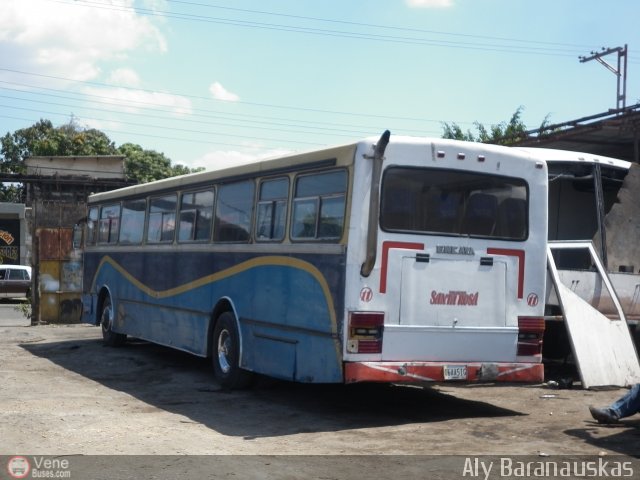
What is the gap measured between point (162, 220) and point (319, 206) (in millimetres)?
5574

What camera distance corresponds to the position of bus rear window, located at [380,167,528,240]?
32.7 feet

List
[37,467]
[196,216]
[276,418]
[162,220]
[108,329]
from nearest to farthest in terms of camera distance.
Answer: [37,467], [276,418], [196,216], [162,220], [108,329]

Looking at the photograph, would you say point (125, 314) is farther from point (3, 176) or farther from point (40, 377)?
point (3, 176)

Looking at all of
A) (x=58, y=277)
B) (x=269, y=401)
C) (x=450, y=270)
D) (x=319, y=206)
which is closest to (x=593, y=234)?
(x=450, y=270)

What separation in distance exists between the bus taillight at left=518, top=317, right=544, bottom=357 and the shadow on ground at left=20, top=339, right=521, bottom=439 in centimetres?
77

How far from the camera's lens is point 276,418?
1027 centimetres

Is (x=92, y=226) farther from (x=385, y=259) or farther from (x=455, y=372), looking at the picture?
(x=455, y=372)

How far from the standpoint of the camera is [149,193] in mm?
15922

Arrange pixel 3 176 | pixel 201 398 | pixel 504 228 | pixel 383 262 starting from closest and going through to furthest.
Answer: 1. pixel 383 262
2. pixel 504 228
3. pixel 201 398
4. pixel 3 176

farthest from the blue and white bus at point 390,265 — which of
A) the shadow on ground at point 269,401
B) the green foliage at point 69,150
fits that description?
the green foliage at point 69,150

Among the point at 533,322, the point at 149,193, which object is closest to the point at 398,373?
the point at 533,322

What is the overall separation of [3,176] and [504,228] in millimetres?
46039

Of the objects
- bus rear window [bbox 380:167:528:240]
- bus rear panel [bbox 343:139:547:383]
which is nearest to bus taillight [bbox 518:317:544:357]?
bus rear panel [bbox 343:139:547:383]

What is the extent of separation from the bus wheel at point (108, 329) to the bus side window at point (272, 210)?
689 centimetres
